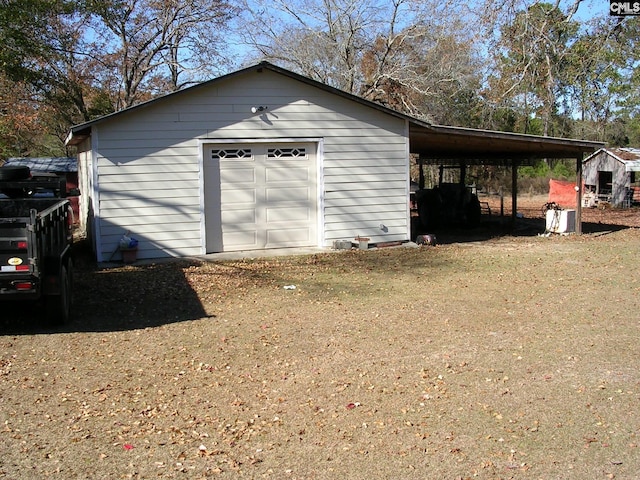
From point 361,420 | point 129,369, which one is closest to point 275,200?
point 129,369

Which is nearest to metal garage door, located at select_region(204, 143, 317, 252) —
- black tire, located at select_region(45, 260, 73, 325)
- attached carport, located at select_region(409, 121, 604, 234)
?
attached carport, located at select_region(409, 121, 604, 234)

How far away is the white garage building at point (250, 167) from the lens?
12062 millimetres

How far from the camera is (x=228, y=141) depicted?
41.3ft

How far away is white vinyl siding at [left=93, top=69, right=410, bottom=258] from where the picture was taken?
12.0 metres

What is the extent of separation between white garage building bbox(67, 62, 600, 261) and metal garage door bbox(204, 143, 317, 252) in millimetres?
20

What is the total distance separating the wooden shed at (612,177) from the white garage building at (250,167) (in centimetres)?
1481

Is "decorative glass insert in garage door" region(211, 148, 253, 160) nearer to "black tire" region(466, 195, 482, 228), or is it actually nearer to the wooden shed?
"black tire" region(466, 195, 482, 228)

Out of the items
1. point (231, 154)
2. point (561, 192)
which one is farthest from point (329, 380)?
point (561, 192)

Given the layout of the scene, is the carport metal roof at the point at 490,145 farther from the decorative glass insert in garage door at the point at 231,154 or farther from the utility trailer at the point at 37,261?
the utility trailer at the point at 37,261

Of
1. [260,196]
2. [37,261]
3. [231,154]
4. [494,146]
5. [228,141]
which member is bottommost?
[37,261]

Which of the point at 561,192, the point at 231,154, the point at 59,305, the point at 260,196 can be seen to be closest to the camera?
the point at 59,305

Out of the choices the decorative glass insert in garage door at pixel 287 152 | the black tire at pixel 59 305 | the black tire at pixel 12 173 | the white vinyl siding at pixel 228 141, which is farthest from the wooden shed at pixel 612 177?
the black tire at pixel 59 305

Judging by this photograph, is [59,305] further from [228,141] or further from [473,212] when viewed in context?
[473,212]

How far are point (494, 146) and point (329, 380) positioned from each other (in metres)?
11.9
